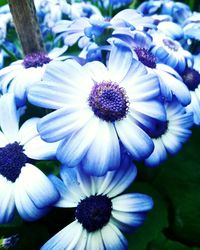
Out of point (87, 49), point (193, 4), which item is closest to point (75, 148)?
point (87, 49)

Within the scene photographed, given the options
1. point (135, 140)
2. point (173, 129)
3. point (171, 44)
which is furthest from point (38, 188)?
point (171, 44)

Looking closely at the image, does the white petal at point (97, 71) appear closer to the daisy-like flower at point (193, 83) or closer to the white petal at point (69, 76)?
the white petal at point (69, 76)

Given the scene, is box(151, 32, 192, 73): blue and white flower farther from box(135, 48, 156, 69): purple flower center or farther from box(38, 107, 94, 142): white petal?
box(38, 107, 94, 142): white petal

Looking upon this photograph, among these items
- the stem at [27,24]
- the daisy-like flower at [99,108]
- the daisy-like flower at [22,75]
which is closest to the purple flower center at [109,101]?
the daisy-like flower at [99,108]

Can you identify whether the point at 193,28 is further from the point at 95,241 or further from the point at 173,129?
the point at 95,241

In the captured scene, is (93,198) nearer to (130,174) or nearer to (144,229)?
(130,174)

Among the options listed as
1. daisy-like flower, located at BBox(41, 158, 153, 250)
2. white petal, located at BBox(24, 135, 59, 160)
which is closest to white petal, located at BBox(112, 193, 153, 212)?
daisy-like flower, located at BBox(41, 158, 153, 250)
